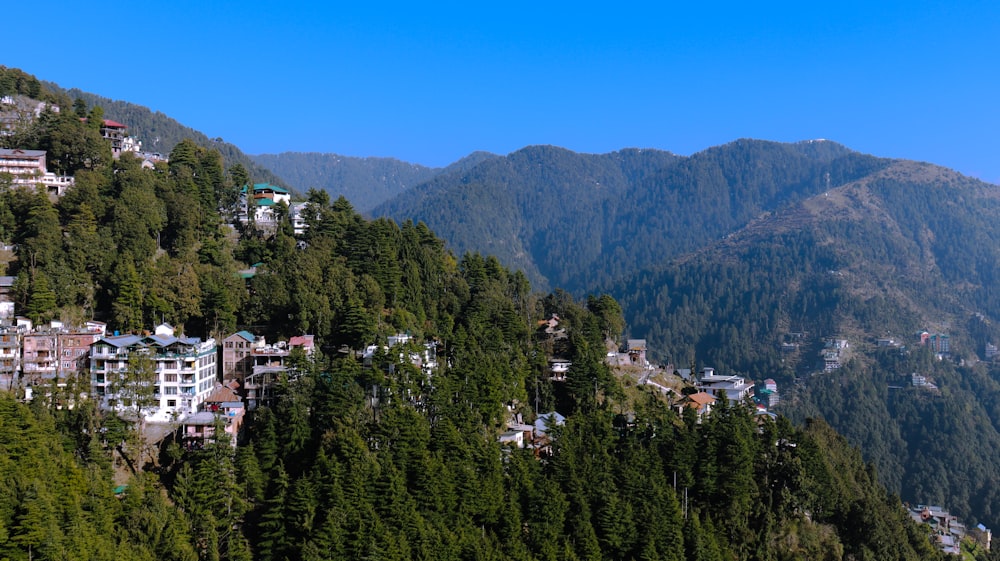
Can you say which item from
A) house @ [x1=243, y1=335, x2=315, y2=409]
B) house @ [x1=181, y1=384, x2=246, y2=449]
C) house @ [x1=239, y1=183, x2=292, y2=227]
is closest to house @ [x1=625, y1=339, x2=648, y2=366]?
→ house @ [x1=243, y1=335, x2=315, y2=409]

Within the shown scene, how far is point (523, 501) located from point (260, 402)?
16.4 m

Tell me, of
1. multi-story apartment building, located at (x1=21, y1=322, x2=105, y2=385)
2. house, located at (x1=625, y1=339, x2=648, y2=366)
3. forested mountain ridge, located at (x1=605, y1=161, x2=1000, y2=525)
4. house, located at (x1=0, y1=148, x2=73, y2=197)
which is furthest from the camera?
forested mountain ridge, located at (x1=605, y1=161, x2=1000, y2=525)

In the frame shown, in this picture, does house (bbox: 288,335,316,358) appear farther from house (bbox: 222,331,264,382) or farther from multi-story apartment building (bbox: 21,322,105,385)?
multi-story apartment building (bbox: 21,322,105,385)

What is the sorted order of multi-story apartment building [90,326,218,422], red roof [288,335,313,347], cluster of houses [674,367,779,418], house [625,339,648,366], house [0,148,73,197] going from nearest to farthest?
1. multi-story apartment building [90,326,218,422]
2. red roof [288,335,313,347]
3. house [0,148,73,197]
4. cluster of houses [674,367,779,418]
5. house [625,339,648,366]

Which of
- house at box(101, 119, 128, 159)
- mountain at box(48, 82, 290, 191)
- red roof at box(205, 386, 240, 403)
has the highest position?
mountain at box(48, 82, 290, 191)

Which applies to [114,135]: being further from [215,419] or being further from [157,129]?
[157,129]

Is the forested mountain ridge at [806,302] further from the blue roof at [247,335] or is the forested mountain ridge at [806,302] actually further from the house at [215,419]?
the house at [215,419]

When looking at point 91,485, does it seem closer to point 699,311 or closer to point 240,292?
point 240,292

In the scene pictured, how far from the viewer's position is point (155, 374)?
144 ft

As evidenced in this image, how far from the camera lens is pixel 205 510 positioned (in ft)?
123

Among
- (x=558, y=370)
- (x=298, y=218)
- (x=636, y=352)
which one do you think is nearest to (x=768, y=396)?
(x=636, y=352)

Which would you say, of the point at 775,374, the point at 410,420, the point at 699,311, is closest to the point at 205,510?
the point at 410,420

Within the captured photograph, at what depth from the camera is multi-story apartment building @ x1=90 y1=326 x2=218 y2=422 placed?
4338cm

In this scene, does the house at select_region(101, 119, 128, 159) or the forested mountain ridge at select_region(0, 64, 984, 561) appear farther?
the house at select_region(101, 119, 128, 159)
